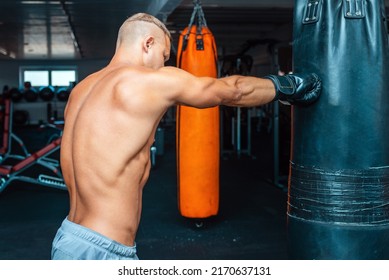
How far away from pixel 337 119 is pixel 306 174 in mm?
222

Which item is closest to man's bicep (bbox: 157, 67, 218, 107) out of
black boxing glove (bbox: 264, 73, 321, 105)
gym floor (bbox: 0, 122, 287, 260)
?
black boxing glove (bbox: 264, 73, 321, 105)

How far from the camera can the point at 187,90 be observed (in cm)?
142

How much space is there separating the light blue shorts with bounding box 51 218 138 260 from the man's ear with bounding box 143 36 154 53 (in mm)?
589

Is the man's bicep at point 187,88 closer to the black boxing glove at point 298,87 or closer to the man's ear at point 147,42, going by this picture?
the man's ear at point 147,42

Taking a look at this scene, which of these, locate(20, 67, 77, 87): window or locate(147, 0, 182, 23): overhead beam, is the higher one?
locate(147, 0, 182, 23): overhead beam

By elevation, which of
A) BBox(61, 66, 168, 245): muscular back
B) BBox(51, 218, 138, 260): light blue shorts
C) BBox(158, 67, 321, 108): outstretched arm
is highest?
BBox(158, 67, 321, 108): outstretched arm

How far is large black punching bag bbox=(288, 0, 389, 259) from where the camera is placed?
1.59 meters

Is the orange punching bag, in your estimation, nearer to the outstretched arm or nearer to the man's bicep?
the outstretched arm

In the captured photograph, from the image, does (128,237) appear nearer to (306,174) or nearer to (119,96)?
(119,96)

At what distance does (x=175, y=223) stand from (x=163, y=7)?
2361 millimetres

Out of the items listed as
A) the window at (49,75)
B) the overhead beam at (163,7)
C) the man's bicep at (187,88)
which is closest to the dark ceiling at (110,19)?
the overhead beam at (163,7)

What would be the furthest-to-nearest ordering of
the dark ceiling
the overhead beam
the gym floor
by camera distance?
the dark ceiling, the overhead beam, the gym floor

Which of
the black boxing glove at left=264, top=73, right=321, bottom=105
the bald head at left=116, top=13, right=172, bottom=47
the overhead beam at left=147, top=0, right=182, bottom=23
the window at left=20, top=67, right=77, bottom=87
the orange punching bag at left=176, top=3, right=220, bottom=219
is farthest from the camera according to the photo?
the window at left=20, top=67, right=77, bottom=87
